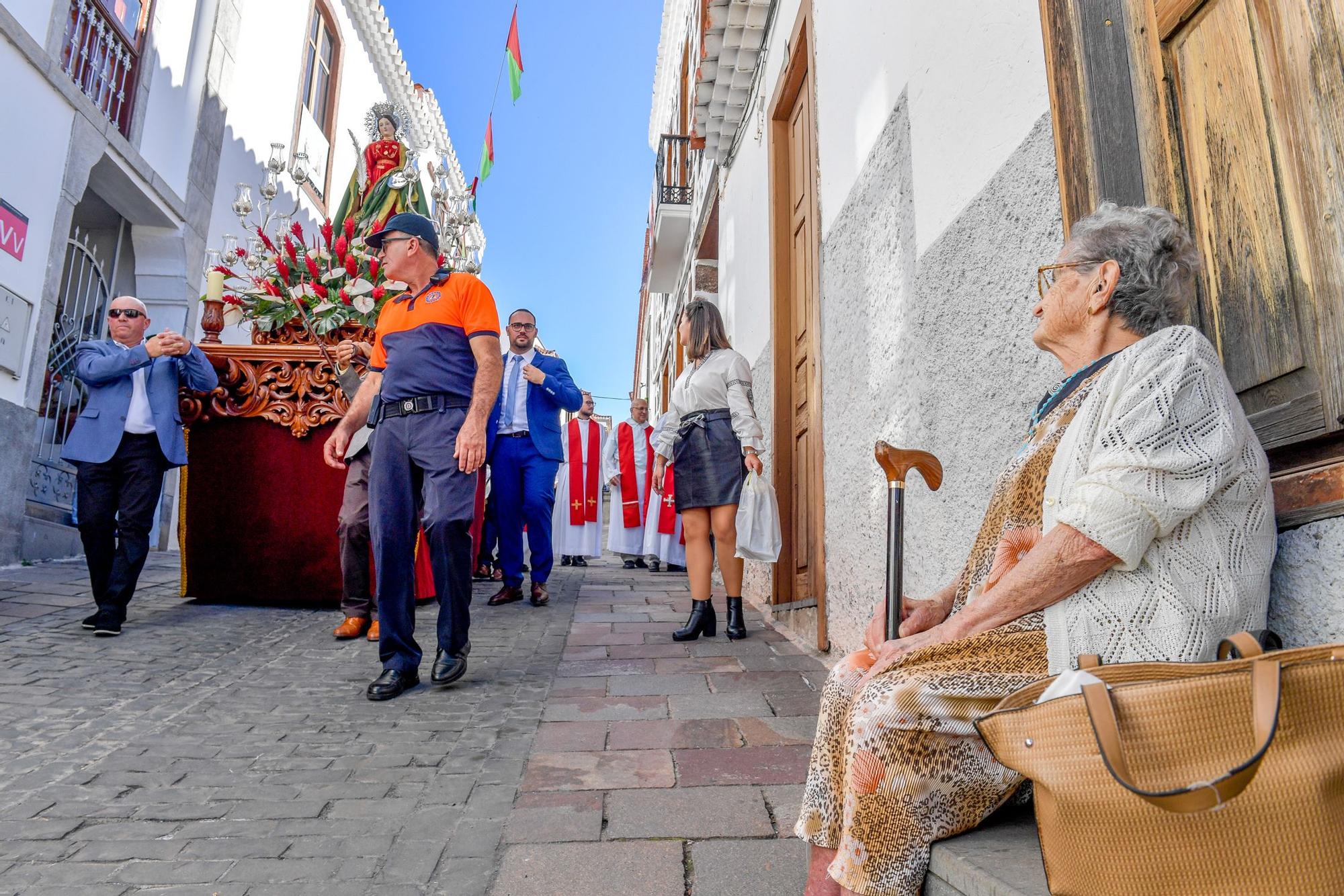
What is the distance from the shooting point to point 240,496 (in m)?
5.17

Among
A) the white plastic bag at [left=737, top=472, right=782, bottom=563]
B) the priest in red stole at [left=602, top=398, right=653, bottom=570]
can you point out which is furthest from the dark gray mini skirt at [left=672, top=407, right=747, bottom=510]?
the priest in red stole at [left=602, top=398, right=653, bottom=570]

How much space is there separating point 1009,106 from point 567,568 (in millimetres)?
7188

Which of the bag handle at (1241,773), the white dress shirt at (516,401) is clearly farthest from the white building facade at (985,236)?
the white dress shirt at (516,401)

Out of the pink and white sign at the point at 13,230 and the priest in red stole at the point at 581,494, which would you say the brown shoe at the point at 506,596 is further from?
the pink and white sign at the point at 13,230

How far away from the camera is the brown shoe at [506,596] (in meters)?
5.71

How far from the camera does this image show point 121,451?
14.9 ft

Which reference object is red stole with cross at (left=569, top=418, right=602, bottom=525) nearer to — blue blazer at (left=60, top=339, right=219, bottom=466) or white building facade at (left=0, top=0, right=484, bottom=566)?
white building facade at (left=0, top=0, right=484, bottom=566)

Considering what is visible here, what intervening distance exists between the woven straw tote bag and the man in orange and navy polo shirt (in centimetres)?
272

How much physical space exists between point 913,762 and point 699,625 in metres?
3.21

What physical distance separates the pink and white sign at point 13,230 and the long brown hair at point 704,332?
216 inches

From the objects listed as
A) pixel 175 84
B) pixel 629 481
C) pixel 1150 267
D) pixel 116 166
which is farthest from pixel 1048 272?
pixel 175 84

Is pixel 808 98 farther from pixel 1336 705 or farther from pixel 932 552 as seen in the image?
pixel 1336 705

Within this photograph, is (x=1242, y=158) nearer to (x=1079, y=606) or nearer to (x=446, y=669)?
(x=1079, y=606)

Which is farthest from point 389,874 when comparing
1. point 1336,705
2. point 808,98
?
point 808,98
